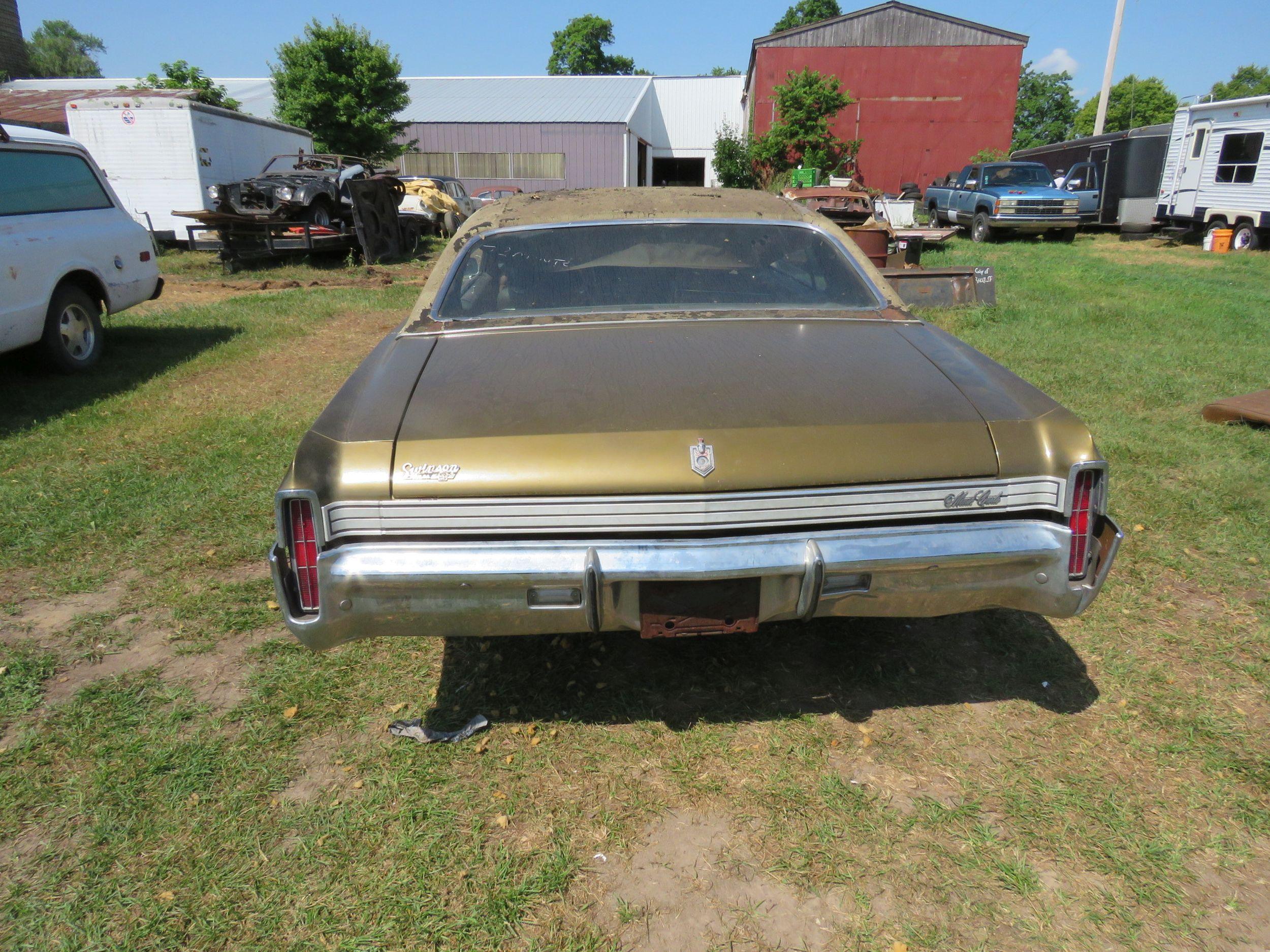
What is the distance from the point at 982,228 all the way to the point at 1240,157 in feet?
15.4

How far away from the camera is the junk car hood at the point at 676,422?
6.88 feet

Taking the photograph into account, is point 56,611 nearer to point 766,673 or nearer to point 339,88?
point 766,673

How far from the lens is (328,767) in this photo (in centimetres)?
254

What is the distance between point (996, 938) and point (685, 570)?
1.13 m

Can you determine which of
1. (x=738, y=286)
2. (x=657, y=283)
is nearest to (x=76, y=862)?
(x=657, y=283)

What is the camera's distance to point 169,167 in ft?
48.2

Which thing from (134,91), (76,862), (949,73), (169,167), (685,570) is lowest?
(76,862)

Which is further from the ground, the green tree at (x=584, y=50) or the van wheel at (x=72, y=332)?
the green tree at (x=584, y=50)

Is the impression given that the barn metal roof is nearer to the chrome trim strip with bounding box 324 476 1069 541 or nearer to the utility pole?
the utility pole

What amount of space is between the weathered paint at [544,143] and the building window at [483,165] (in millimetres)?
170

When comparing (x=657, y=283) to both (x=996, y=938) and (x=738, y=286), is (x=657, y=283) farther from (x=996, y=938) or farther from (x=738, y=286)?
(x=996, y=938)

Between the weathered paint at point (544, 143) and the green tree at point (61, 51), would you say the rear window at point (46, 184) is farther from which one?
the green tree at point (61, 51)

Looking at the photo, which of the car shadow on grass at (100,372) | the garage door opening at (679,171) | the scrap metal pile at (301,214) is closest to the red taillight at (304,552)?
the car shadow on grass at (100,372)

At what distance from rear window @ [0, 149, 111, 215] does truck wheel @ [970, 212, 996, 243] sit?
16.3m
